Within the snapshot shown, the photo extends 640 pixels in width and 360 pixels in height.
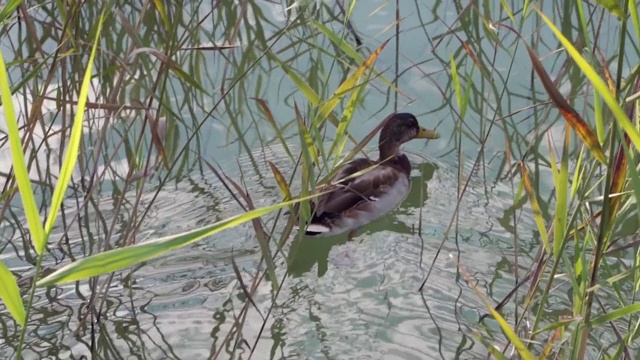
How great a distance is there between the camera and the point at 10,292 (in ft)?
5.14

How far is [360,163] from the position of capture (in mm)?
4488

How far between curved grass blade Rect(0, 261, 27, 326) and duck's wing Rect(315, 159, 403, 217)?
272 centimetres

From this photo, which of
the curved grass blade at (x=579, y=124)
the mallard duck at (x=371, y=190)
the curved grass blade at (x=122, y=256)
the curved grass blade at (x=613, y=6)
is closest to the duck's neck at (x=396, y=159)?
the mallard duck at (x=371, y=190)

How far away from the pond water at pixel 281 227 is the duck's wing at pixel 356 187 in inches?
5.3

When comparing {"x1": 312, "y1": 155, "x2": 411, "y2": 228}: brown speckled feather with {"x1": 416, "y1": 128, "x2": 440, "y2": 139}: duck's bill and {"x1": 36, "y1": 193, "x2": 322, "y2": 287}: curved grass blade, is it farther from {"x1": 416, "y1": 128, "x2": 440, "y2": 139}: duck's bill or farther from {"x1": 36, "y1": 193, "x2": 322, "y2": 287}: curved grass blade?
{"x1": 36, "y1": 193, "x2": 322, "y2": 287}: curved grass blade

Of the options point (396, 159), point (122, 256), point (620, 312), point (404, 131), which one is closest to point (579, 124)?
point (620, 312)

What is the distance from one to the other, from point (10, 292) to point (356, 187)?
3196 millimetres

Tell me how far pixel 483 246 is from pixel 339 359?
3.06 ft

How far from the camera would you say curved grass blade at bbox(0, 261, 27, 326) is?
154 centimetres

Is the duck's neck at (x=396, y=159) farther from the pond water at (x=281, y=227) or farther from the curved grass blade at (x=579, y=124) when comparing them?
the curved grass blade at (x=579, y=124)

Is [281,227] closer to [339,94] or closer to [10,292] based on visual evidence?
[339,94]

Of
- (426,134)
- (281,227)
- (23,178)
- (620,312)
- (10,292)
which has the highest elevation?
(23,178)

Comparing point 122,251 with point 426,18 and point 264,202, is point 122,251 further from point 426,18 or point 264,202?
point 426,18

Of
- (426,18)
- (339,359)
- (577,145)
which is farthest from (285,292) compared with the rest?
(426,18)
